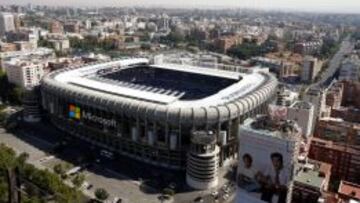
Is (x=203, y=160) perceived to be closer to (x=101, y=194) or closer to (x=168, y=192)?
(x=168, y=192)

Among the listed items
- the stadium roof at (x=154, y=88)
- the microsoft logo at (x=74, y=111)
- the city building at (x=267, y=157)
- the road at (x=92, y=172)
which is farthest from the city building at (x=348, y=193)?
the microsoft logo at (x=74, y=111)

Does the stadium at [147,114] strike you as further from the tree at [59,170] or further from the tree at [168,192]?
the tree at [59,170]

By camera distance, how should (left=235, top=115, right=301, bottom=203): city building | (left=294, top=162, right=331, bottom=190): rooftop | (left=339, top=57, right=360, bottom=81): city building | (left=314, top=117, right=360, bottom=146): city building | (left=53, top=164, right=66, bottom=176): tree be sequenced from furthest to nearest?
(left=339, top=57, right=360, bottom=81): city building
(left=314, top=117, right=360, bottom=146): city building
(left=53, top=164, right=66, bottom=176): tree
(left=294, top=162, right=331, bottom=190): rooftop
(left=235, top=115, right=301, bottom=203): city building

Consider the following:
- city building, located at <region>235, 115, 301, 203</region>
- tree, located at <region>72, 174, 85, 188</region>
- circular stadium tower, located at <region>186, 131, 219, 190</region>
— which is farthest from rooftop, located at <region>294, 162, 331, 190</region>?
tree, located at <region>72, 174, 85, 188</region>

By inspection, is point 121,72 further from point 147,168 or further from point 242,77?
point 147,168

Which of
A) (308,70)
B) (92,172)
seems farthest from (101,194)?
(308,70)

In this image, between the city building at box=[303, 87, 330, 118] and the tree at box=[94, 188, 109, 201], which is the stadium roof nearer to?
the city building at box=[303, 87, 330, 118]

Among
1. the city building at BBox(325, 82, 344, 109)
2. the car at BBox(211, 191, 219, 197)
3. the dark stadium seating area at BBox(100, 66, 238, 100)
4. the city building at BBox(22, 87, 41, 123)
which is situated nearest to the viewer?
the car at BBox(211, 191, 219, 197)

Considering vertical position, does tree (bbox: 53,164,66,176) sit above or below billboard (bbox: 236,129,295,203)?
below
